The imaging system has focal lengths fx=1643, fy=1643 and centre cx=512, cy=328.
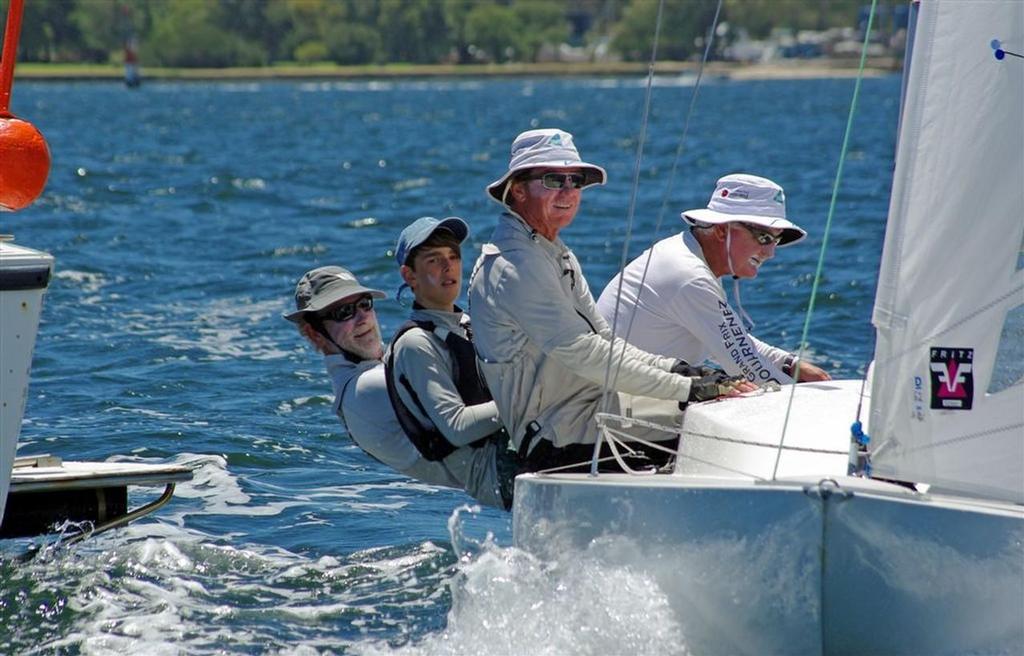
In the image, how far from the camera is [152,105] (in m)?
70.0

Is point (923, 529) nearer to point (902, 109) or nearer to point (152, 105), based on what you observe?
point (902, 109)

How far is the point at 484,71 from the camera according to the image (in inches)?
4641

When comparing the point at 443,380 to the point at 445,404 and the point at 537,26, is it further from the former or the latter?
the point at 537,26

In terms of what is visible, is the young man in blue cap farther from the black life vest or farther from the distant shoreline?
the distant shoreline

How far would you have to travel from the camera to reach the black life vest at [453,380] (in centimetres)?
529

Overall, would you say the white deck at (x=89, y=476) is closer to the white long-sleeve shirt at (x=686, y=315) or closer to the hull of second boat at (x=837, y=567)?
the white long-sleeve shirt at (x=686, y=315)

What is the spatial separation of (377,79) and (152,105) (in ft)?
143

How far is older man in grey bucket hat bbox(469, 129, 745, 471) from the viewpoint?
15.8 feet

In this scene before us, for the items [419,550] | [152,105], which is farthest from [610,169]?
[152,105]

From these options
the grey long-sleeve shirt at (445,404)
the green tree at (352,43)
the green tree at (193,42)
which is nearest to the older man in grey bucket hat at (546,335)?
the grey long-sleeve shirt at (445,404)

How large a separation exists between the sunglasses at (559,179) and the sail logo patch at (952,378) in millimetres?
1347

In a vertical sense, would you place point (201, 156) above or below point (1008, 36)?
below

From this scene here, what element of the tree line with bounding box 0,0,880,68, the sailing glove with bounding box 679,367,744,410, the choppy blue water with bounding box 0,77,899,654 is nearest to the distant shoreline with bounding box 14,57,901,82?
the tree line with bounding box 0,0,880,68

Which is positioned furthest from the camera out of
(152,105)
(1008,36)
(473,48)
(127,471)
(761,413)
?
(473,48)
